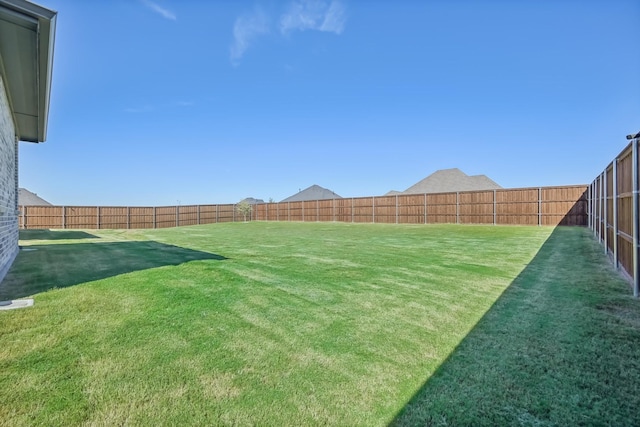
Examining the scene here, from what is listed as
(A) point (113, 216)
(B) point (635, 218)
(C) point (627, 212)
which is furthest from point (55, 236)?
(C) point (627, 212)

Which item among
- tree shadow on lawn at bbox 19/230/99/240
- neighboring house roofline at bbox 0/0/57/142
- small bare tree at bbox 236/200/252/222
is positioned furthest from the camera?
small bare tree at bbox 236/200/252/222

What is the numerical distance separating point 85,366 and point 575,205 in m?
19.7

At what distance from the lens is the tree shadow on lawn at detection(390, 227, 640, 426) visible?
167 centimetres

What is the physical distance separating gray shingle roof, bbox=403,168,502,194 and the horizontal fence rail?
15343 millimetres

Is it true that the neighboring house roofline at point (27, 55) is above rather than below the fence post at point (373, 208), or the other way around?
above

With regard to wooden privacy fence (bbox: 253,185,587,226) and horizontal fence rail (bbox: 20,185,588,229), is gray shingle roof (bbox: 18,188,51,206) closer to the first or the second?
horizontal fence rail (bbox: 20,185,588,229)

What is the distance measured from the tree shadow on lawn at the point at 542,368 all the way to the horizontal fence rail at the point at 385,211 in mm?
14598

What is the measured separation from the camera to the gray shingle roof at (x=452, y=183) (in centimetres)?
3375

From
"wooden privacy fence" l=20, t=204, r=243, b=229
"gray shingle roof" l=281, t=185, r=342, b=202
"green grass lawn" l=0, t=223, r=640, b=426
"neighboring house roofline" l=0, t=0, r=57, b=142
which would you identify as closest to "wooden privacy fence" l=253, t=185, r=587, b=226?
"wooden privacy fence" l=20, t=204, r=243, b=229

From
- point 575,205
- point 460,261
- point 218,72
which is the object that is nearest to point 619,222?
point 460,261

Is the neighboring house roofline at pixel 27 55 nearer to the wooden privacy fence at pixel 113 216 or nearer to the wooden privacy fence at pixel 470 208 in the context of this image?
the wooden privacy fence at pixel 113 216

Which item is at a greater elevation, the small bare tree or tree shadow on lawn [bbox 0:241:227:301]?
the small bare tree

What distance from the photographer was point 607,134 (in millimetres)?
15195

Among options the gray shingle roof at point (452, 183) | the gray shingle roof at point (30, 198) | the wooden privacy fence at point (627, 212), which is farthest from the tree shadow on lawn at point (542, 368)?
Result: the gray shingle roof at point (30, 198)
